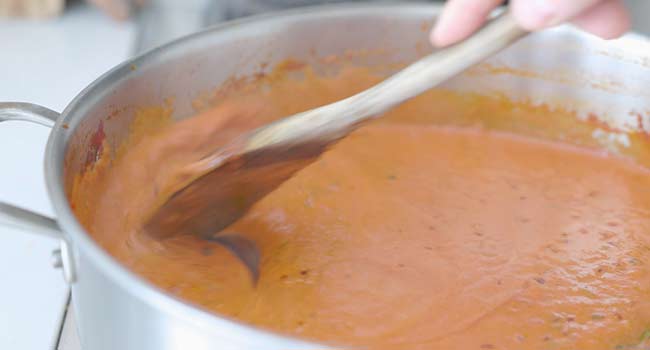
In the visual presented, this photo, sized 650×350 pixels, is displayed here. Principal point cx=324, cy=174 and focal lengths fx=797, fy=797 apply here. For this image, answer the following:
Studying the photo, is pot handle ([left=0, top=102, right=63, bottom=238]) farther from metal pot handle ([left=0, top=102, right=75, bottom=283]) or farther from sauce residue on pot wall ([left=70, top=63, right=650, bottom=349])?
sauce residue on pot wall ([left=70, top=63, right=650, bottom=349])

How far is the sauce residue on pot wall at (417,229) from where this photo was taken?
962 mm

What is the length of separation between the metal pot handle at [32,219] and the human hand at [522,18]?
17.0 inches

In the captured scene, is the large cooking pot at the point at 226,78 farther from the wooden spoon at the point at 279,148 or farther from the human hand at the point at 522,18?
the human hand at the point at 522,18

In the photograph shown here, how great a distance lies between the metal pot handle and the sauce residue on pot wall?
13cm

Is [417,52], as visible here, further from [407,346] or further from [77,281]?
[77,281]

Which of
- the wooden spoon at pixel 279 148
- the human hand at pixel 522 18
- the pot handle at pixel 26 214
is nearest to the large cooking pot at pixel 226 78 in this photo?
the pot handle at pixel 26 214

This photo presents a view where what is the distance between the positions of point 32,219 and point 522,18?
0.49m

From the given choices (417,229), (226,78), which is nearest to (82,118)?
(226,78)

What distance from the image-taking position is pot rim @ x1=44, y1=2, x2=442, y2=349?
0.61 metres

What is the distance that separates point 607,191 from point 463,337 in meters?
0.47

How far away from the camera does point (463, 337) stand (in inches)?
36.7

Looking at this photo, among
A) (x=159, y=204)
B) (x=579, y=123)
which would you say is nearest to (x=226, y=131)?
(x=159, y=204)

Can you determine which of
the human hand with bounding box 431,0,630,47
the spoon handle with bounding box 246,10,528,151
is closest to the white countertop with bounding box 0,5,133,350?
the spoon handle with bounding box 246,10,528,151

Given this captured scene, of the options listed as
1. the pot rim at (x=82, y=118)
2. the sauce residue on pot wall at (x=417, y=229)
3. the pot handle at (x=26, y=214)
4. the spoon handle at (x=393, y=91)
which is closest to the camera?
the pot rim at (x=82, y=118)
